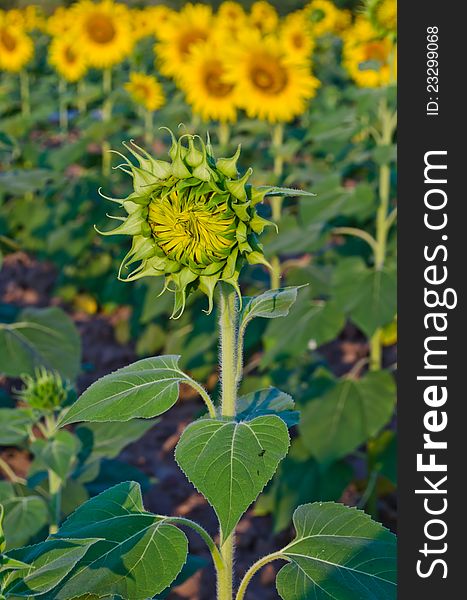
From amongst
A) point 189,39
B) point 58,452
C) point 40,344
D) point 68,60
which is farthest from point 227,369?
point 68,60

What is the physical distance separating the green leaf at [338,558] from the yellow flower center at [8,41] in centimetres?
519

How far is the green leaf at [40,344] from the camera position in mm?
2400

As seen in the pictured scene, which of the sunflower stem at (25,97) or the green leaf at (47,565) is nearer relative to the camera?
the green leaf at (47,565)

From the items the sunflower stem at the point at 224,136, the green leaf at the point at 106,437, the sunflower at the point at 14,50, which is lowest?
the green leaf at the point at 106,437

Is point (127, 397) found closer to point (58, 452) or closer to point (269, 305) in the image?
point (269, 305)

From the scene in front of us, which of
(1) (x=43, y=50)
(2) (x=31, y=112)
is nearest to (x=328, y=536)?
(2) (x=31, y=112)

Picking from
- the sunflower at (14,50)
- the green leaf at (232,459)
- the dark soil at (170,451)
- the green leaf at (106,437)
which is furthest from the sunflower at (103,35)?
the green leaf at (232,459)

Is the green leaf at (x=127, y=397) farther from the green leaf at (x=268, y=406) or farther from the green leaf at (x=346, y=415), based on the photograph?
the green leaf at (x=346, y=415)

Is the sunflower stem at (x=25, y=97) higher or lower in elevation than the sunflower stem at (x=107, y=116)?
higher

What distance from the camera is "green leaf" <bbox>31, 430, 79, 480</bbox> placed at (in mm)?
1803

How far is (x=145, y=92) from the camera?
4828mm

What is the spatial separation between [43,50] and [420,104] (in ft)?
23.0

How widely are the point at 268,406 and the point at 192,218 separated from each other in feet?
1.13

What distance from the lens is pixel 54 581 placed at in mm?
951
